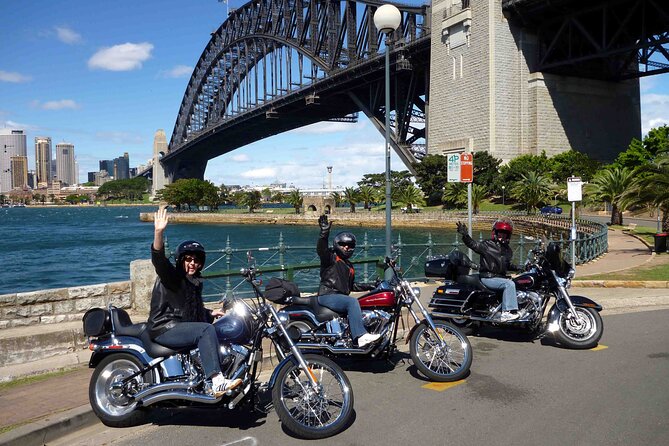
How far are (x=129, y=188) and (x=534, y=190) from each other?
162338 millimetres

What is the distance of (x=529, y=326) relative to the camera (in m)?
7.38

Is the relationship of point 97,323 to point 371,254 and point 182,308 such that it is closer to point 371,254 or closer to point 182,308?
point 182,308

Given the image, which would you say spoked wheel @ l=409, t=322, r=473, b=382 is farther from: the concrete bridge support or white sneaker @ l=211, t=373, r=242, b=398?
the concrete bridge support

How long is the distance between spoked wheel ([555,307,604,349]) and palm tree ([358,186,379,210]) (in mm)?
68621

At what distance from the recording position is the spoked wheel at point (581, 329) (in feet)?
23.2

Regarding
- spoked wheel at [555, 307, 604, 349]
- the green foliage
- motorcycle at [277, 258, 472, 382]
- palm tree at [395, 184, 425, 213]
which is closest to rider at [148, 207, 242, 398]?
motorcycle at [277, 258, 472, 382]

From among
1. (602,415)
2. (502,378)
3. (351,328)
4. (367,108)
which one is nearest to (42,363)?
(351,328)

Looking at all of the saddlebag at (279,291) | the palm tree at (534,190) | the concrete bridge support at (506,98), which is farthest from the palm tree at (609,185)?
the saddlebag at (279,291)

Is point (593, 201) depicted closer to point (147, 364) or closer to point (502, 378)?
point (502, 378)

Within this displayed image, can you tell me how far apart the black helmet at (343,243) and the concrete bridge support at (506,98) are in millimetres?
50194

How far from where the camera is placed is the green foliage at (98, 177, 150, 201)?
18612 cm

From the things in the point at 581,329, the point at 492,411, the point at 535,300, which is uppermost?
the point at 535,300

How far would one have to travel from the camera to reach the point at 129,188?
18875 cm

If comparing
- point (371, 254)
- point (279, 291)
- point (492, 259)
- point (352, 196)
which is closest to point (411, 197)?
point (352, 196)
